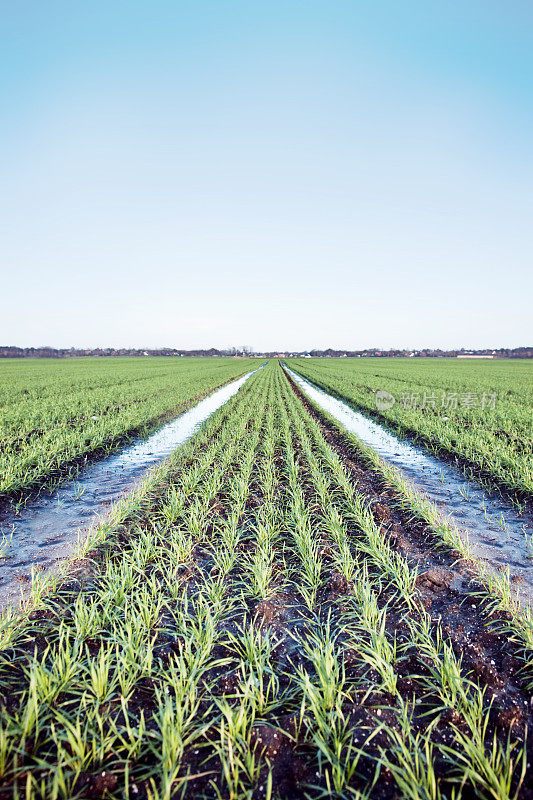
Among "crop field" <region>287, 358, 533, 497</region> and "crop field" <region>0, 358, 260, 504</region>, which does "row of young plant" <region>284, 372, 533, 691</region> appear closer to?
"crop field" <region>287, 358, 533, 497</region>

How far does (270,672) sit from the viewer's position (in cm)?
247

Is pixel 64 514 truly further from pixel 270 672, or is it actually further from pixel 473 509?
pixel 473 509

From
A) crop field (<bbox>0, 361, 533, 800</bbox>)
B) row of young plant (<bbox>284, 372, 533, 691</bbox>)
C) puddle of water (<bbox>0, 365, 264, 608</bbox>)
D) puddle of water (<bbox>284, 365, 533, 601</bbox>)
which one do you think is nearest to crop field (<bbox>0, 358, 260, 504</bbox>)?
puddle of water (<bbox>0, 365, 264, 608</bbox>)

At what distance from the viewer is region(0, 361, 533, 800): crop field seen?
1.89 meters

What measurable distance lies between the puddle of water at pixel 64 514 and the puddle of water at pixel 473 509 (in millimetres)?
5081

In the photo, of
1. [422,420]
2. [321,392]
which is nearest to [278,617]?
[422,420]

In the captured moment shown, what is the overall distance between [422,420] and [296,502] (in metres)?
7.59

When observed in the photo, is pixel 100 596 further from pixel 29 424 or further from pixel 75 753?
pixel 29 424

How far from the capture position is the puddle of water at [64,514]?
3.98 metres

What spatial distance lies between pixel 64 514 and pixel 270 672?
428 cm

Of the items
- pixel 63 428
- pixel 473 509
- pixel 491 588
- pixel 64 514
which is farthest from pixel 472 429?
pixel 63 428

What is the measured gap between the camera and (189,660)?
2.47 meters

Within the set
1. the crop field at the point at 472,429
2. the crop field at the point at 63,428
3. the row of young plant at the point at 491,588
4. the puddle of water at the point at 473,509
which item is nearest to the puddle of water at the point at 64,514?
the crop field at the point at 63,428

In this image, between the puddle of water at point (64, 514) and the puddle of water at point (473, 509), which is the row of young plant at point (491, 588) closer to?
the puddle of water at point (473, 509)
